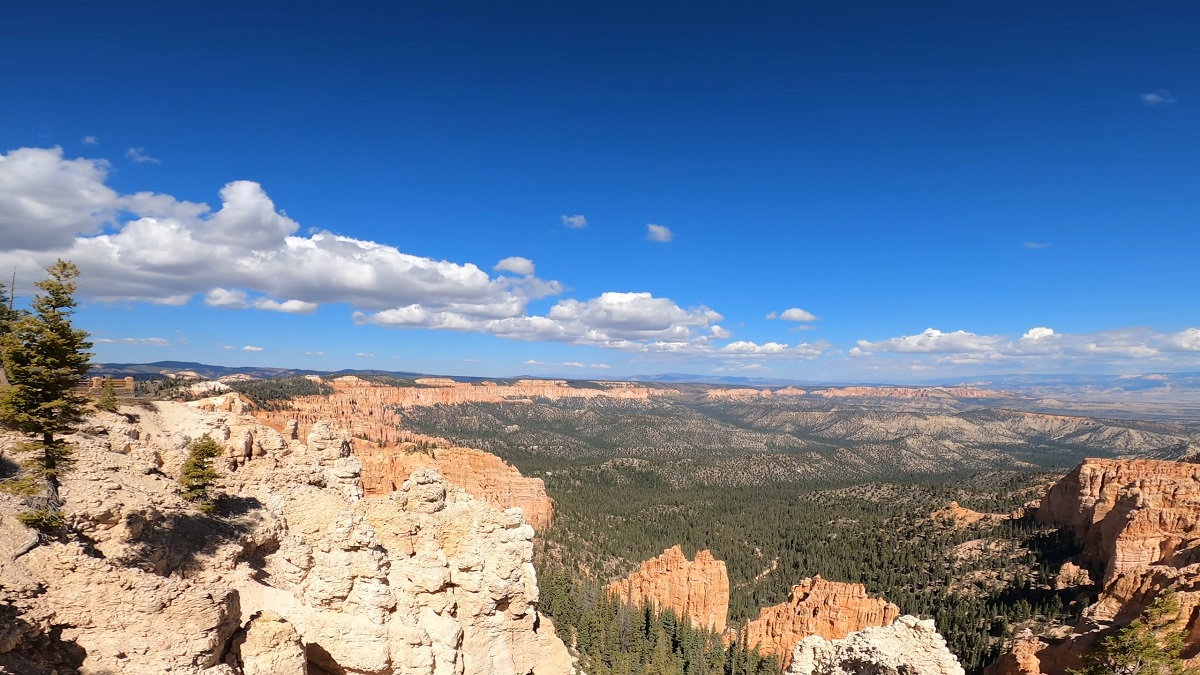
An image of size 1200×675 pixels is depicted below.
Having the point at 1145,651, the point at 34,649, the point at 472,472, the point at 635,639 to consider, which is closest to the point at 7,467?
the point at 34,649

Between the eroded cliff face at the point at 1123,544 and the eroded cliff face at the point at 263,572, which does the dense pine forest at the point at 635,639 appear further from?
the eroded cliff face at the point at 263,572

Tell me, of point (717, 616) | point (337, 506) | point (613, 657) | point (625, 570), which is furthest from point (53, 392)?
point (625, 570)

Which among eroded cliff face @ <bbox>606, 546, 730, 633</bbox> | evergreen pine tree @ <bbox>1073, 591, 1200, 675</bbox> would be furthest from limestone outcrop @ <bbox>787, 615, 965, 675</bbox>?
eroded cliff face @ <bbox>606, 546, 730, 633</bbox>

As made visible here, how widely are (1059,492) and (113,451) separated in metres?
114

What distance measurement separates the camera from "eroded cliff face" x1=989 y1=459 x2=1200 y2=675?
3503 cm

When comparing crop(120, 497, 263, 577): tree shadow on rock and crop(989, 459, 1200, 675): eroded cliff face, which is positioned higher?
crop(120, 497, 263, 577): tree shadow on rock

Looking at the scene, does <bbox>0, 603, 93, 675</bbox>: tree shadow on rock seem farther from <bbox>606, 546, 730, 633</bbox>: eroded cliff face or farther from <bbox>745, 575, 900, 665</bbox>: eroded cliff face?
<bbox>606, 546, 730, 633</bbox>: eroded cliff face

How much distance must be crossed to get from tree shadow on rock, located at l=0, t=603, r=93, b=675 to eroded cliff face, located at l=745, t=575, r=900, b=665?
56.5 m

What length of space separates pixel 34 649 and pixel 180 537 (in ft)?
20.3

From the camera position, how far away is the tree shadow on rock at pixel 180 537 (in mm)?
14680

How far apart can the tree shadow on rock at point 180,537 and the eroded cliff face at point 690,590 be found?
2342 inches

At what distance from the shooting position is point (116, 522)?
14.8 metres

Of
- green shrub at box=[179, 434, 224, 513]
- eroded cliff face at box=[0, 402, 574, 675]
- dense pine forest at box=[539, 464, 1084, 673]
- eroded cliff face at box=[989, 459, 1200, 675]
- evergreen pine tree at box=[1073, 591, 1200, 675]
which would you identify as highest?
green shrub at box=[179, 434, 224, 513]

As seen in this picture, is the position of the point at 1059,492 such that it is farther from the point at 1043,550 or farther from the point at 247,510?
the point at 247,510
